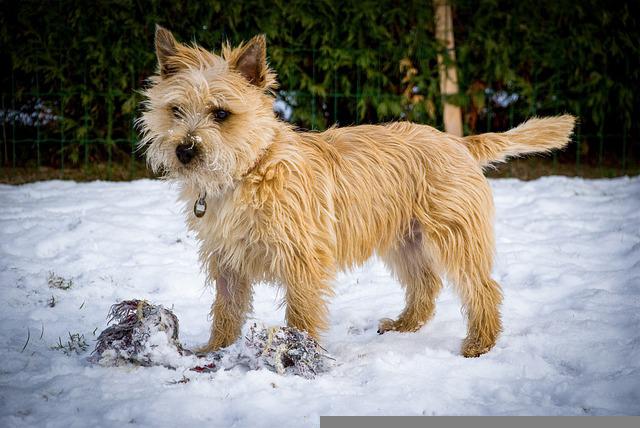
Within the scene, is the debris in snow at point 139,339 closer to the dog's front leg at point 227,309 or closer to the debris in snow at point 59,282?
the dog's front leg at point 227,309

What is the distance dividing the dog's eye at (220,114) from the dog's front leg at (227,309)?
0.80 m

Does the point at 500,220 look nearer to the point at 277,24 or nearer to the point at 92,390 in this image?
the point at 277,24

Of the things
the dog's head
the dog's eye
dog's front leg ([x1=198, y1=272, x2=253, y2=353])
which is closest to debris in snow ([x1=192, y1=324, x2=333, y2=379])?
dog's front leg ([x1=198, y1=272, x2=253, y2=353])

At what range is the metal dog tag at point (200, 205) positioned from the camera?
300 centimetres

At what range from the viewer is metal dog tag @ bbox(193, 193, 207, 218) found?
2996mm

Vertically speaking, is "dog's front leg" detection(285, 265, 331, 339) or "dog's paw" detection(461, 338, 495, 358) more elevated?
"dog's front leg" detection(285, 265, 331, 339)

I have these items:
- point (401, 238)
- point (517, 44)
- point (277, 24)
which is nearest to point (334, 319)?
point (401, 238)

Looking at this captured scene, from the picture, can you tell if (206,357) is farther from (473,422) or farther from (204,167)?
(473,422)

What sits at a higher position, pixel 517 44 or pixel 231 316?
pixel 517 44

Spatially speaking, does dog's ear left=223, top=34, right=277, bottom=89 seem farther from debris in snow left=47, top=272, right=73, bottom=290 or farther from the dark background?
the dark background

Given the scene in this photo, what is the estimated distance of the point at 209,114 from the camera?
2.87 meters

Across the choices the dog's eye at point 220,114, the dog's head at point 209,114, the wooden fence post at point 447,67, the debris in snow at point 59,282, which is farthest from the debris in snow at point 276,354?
the wooden fence post at point 447,67

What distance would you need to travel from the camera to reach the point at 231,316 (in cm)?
322

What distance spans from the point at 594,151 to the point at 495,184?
2042 millimetres
